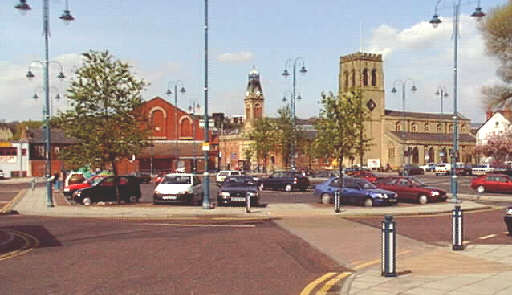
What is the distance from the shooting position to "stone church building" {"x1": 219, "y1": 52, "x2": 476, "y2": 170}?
108m

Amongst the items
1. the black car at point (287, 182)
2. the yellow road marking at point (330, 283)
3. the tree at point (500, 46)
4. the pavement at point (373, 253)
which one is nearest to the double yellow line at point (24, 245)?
the pavement at point (373, 253)

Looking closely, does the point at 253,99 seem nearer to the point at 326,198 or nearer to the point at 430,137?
the point at 430,137

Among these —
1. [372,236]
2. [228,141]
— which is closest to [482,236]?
[372,236]

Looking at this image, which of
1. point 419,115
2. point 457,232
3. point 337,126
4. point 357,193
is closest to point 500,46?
point 337,126

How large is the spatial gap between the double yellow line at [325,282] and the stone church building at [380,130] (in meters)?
89.9

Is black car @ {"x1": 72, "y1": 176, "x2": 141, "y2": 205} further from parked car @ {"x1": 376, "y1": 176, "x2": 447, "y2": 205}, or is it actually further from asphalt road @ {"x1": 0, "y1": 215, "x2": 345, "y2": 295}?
parked car @ {"x1": 376, "y1": 176, "x2": 447, "y2": 205}

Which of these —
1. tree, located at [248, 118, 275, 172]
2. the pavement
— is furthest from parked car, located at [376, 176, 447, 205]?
tree, located at [248, 118, 275, 172]

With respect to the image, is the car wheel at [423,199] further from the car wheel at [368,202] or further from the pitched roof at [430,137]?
the pitched roof at [430,137]

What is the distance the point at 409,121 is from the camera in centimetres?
12050

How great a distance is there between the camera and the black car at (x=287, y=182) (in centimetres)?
4288

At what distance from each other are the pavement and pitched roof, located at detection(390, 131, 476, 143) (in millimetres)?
87336

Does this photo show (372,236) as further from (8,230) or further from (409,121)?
(409,121)

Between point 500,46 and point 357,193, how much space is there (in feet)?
91.5

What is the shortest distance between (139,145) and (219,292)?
19445mm
